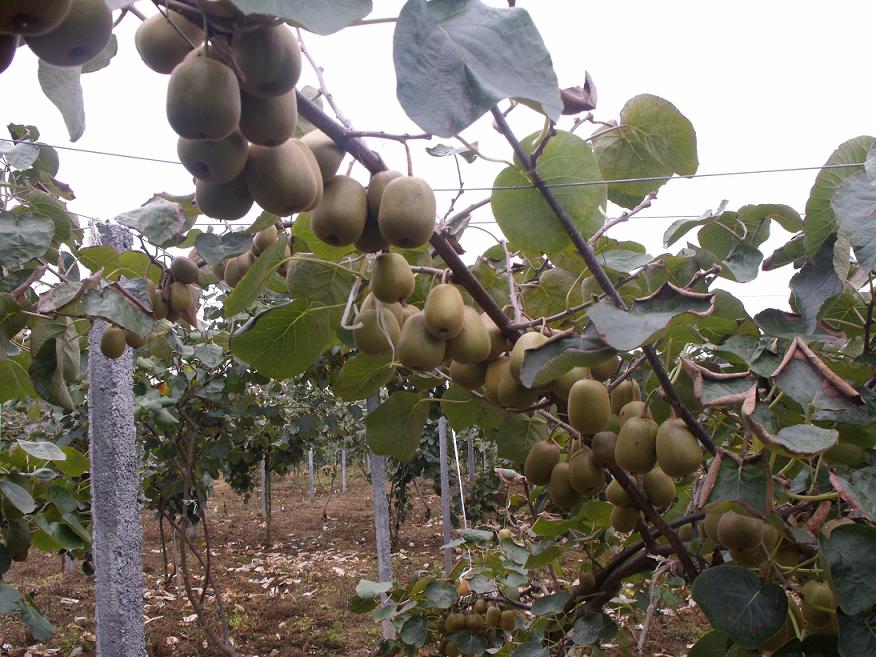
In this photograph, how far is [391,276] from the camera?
856 millimetres

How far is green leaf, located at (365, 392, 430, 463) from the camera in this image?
4.03 feet

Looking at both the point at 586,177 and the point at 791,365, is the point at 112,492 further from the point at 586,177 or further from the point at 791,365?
the point at 791,365

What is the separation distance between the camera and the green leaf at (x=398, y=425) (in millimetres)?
1229

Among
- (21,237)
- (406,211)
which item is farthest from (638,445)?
(21,237)

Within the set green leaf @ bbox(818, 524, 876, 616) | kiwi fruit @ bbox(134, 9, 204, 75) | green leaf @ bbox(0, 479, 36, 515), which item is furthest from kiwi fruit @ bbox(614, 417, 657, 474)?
green leaf @ bbox(0, 479, 36, 515)

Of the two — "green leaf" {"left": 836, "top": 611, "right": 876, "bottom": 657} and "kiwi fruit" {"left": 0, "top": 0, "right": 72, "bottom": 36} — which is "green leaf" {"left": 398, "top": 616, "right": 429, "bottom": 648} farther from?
"kiwi fruit" {"left": 0, "top": 0, "right": 72, "bottom": 36}

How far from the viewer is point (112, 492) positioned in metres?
1.80

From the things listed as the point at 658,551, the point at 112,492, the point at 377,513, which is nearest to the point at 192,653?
the point at 377,513

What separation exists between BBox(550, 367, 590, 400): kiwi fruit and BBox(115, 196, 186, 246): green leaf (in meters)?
0.65

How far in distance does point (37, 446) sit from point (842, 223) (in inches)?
76.5

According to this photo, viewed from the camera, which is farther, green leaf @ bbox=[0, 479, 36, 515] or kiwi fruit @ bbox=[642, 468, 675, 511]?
green leaf @ bbox=[0, 479, 36, 515]

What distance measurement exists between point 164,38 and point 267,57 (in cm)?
13

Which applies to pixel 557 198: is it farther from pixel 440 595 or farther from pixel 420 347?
pixel 440 595

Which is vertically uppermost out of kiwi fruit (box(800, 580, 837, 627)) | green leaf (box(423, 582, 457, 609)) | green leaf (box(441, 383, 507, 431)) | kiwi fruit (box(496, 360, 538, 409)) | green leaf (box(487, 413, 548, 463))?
kiwi fruit (box(496, 360, 538, 409))
